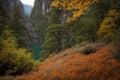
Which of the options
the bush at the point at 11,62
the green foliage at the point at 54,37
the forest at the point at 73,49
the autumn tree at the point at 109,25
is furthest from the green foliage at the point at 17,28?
the bush at the point at 11,62

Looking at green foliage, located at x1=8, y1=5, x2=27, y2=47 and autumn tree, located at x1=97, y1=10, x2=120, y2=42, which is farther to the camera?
green foliage, located at x1=8, y1=5, x2=27, y2=47

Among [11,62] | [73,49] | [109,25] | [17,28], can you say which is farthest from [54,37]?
[11,62]

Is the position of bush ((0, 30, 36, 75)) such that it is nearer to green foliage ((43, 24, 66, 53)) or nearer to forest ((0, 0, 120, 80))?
forest ((0, 0, 120, 80))

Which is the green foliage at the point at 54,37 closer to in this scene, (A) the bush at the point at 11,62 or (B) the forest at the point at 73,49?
(B) the forest at the point at 73,49

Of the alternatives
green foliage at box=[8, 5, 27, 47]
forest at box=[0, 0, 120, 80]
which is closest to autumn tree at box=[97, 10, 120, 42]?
forest at box=[0, 0, 120, 80]

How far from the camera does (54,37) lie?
4084 cm

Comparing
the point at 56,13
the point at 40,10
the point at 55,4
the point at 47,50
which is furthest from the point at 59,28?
the point at 40,10

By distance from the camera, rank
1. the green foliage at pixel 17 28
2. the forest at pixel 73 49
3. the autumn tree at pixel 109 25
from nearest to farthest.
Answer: the forest at pixel 73 49, the autumn tree at pixel 109 25, the green foliage at pixel 17 28

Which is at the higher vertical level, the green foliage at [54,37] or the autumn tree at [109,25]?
the autumn tree at [109,25]

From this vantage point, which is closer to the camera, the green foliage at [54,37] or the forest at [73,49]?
the forest at [73,49]

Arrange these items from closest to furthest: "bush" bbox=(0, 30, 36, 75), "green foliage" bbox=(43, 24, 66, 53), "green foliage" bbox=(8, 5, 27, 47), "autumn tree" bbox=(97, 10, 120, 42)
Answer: "bush" bbox=(0, 30, 36, 75), "autumn tree" bbox=(97, 10, 120, 42), "green foliage" bbox=(8, 5, 27, 47), "green foliage" bbox=(43, 24, 66, 53)

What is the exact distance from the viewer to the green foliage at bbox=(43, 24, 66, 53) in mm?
40031

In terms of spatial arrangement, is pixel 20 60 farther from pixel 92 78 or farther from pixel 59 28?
pixel 59 28

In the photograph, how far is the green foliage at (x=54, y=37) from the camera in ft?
131
